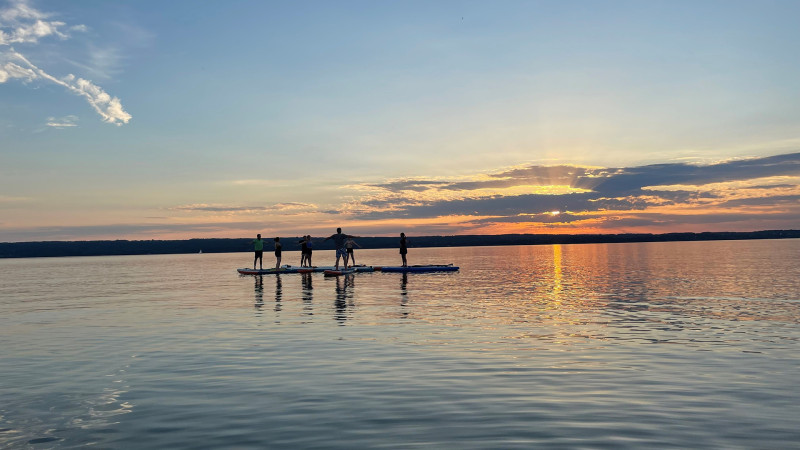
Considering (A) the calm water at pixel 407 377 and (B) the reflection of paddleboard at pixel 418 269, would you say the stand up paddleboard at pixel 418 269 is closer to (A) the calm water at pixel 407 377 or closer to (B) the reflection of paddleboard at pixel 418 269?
(B) the reflection of paddleboard at pixel 418 269

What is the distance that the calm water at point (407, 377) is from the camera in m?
8.77

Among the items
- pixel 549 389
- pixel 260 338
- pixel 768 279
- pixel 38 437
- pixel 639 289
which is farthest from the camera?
pixel 768 279

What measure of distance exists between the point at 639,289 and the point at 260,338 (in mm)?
24944

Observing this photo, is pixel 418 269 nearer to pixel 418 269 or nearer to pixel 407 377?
pixel 418 269

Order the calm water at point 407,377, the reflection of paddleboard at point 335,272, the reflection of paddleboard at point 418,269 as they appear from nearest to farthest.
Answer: the calm water at point 407,377 → the reflection of paddleboard at point 335,272 → the reflection of paddleboard at point 418,269

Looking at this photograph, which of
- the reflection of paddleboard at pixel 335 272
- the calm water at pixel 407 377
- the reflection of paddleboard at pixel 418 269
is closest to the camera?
the calm water at pixel 407 377

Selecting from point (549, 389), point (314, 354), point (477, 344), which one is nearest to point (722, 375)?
point (549, 389)

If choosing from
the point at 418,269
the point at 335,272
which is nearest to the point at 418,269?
the point at 418,269

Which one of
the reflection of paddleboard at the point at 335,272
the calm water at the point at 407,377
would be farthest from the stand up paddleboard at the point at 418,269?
the calm water at the point at 407,377

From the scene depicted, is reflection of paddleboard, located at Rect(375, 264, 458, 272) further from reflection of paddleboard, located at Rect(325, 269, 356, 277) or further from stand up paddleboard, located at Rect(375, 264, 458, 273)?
reflection of paddleboard, located at Rect(325, 269, 356, 277)

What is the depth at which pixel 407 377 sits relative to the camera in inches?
493

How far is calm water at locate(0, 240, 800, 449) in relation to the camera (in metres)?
8.77

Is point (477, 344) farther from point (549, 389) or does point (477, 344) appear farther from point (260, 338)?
point (260, 338)

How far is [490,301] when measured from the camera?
28.5 metres
